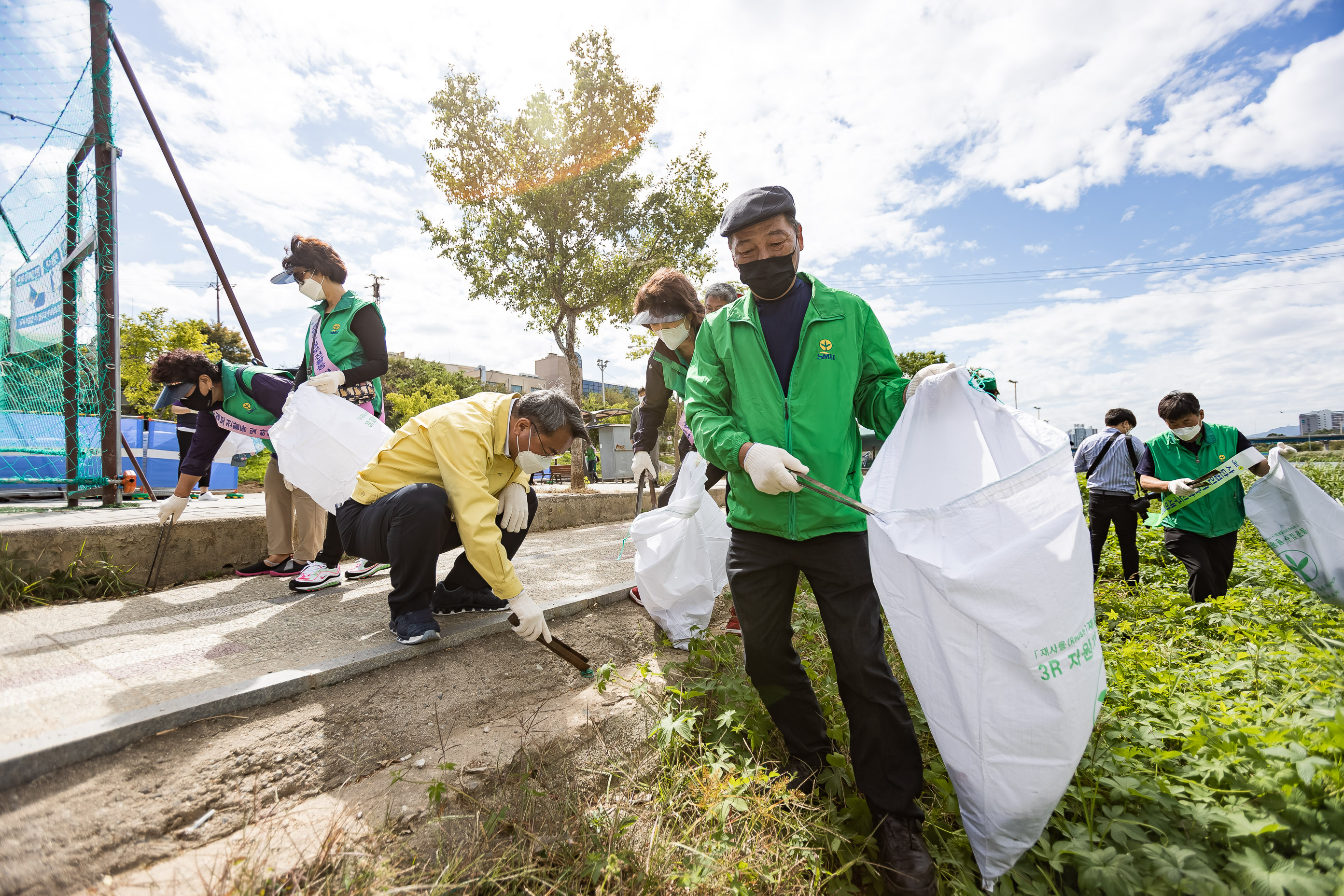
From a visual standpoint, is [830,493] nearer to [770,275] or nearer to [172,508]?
[770,275]

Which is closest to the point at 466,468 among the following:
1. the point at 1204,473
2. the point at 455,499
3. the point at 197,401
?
the point at 455,499

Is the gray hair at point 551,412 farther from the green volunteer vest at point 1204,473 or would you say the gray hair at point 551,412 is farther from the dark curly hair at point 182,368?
the green volunteer vest at point 1204,473

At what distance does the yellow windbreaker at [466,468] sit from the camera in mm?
2113

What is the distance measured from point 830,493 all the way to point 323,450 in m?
2.39

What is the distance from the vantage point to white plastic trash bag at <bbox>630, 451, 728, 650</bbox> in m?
2.71

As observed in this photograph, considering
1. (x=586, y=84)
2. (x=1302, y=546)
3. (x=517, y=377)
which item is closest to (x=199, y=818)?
(x=1302, y=546)

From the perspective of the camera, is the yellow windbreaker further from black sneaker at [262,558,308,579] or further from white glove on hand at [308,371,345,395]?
black sneaker at [262,558,308,579]

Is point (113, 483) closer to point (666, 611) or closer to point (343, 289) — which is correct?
point (343, 289)

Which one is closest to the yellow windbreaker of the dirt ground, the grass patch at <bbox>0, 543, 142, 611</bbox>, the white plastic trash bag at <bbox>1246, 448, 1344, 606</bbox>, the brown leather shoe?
the dirt ground

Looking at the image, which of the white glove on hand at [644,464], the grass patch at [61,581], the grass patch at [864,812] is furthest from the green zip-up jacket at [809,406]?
the grass patch at [61,581]

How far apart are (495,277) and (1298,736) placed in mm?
10619

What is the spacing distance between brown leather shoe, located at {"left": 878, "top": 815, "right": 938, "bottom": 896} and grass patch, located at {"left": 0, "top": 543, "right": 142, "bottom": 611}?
3.89 meters

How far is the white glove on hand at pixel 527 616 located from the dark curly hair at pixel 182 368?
245cm

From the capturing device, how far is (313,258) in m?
3.19
